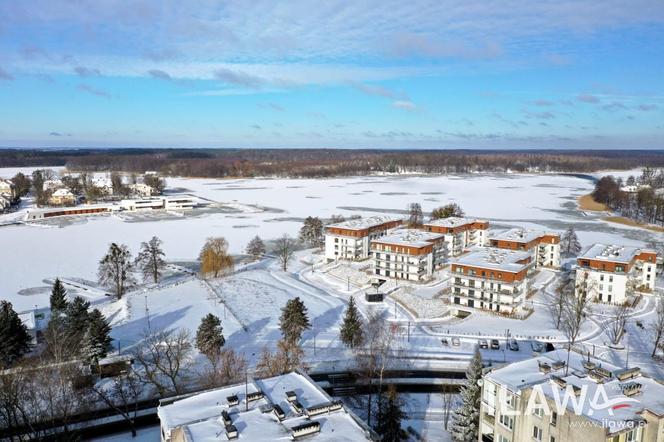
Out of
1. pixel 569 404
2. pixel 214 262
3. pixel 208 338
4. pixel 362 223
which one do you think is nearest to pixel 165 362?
pixel 208 338

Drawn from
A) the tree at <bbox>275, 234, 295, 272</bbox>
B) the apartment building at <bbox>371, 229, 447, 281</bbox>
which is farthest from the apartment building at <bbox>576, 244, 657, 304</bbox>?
the tree at <bbox>275, 234, 295, 272</bbox>

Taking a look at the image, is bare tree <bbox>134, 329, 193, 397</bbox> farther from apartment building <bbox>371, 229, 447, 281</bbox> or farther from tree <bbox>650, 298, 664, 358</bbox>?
tree <bbox>650, 298, 664, 358</bbox>

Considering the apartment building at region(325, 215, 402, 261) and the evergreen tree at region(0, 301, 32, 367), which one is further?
the apartment building at region(325, 215, 402, 261)

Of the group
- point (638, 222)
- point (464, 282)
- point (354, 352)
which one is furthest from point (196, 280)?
point (638, 222)

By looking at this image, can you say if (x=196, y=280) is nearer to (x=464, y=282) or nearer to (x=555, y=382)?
(x=464, y=282)

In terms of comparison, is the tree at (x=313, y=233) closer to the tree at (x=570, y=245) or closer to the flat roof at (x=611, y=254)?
the tree at (x=570, y=245)

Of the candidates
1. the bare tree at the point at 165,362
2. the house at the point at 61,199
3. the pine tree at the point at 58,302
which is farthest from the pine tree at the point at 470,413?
the house at the point at 61,199

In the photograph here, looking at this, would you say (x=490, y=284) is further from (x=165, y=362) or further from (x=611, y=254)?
(x=165, y=362)
